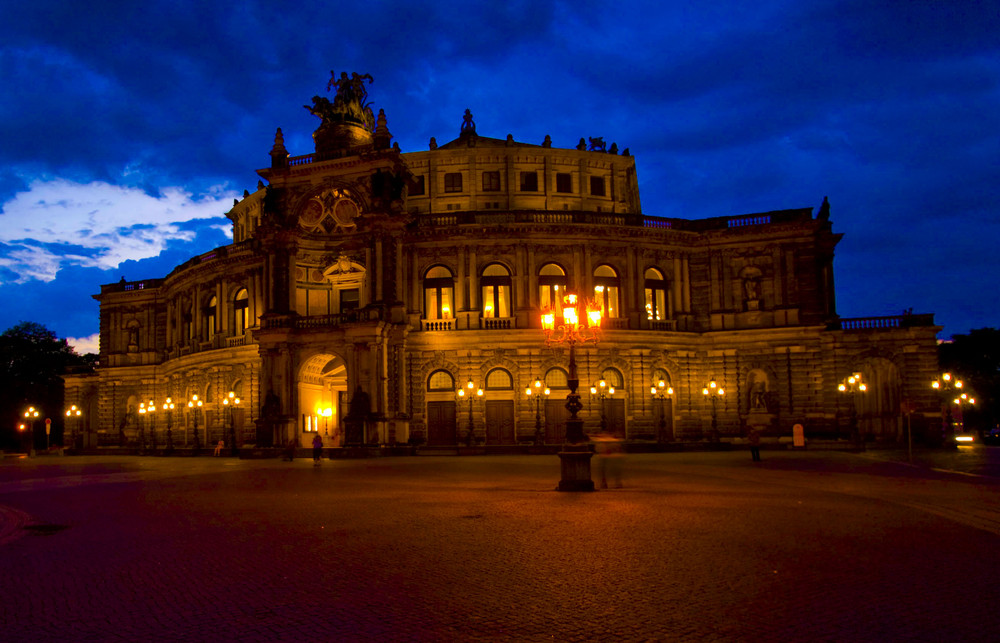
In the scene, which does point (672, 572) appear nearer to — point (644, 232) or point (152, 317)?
point (644, 232)

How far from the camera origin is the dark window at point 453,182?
2306 inches

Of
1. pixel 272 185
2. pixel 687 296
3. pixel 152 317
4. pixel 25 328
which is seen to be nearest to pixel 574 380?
pixel 687 296

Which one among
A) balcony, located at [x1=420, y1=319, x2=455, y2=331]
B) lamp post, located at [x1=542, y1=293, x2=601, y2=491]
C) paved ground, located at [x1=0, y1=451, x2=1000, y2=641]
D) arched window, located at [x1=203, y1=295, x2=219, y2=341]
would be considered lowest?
paved ground, located at [x1=0, y1=451, x2=1000, y2=641]

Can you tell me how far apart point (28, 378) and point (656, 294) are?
235 feet

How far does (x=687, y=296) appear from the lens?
172ft

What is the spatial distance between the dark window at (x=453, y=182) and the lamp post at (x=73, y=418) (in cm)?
4028

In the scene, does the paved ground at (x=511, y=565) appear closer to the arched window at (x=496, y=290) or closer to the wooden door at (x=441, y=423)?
the wooden door at (x=441, y=423)

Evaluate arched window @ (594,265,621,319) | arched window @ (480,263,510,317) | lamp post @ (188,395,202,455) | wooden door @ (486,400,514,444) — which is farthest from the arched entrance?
arched window @ (594,265,621,319)

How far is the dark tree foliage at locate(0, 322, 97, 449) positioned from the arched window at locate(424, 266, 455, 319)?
1937 inches

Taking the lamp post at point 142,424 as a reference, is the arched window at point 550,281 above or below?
above

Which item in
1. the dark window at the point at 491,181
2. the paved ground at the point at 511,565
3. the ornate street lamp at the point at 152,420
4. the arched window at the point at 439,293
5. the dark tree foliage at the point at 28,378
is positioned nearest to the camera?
the paved ground at the point at 511,565

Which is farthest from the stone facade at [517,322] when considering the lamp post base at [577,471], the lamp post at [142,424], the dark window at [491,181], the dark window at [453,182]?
the lamp post base at [577,471]

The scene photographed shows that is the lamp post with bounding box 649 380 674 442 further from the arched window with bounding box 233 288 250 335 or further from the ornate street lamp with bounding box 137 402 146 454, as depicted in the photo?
the ornate street lamp with bounding box 137 402 146 454

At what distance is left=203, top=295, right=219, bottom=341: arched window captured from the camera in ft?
192
